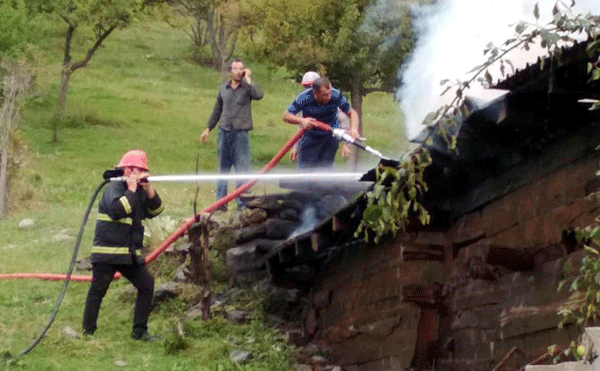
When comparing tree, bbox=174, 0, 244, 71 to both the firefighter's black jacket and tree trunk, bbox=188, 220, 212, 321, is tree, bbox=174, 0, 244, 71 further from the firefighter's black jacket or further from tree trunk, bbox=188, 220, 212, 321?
the firefighter's black jacket

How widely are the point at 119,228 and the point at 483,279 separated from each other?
4.39 metres

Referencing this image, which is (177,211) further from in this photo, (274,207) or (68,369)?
(68,369)

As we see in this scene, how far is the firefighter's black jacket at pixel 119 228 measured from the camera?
12234 millimetres

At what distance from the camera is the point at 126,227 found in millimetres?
12406

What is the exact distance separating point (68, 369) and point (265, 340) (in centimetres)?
207

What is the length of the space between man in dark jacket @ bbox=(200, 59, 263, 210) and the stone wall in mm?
3778

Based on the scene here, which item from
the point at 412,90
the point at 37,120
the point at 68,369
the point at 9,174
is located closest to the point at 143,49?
the point at 37,120

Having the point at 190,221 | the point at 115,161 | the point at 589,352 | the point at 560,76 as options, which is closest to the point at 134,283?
the point at 190,221

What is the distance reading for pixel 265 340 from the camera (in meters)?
12.6

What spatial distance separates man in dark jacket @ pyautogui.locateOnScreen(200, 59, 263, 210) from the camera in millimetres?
15445

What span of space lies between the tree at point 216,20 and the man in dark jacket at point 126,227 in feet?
85.2

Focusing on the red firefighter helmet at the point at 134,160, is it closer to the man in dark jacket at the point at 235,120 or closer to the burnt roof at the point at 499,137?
the burnt roof at the point at 499,137

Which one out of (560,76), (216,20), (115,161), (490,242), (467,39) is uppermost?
(216,20)

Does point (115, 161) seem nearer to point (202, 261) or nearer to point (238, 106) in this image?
point (238, 106)
